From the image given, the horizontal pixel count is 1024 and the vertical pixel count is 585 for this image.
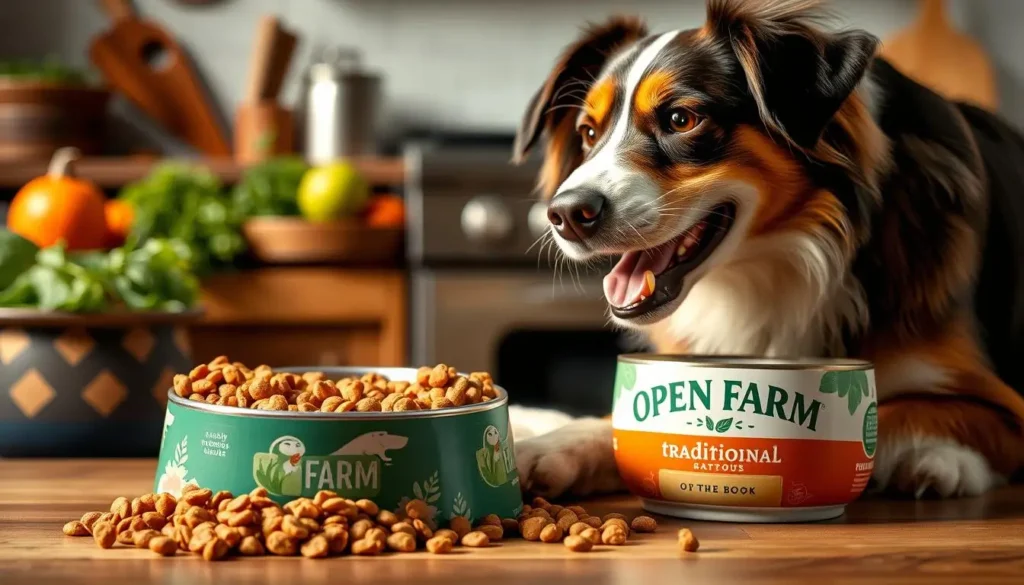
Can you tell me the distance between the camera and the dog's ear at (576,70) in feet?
4.69

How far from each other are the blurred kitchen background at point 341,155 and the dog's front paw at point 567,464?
1.59 feet

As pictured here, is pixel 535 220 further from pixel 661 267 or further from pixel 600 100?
pixel 661 267

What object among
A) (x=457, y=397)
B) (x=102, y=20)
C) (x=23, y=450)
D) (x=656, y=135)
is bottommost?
(x=23, y=450)

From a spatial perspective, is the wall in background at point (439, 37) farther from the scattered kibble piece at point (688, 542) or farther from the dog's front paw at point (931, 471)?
the scattered kibble piece at point (688, 542)

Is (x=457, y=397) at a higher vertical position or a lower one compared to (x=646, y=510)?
higher

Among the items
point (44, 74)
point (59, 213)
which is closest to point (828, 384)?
point (59, 213)

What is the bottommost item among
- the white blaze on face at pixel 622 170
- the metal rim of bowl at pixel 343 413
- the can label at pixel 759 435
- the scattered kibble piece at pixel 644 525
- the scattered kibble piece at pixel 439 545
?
the scattered kibble piece at pixel 644 525

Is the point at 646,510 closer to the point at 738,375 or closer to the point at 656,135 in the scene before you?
the point at 738,375

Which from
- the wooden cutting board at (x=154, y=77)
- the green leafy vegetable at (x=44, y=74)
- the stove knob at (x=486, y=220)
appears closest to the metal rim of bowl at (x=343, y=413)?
the stove knob at (x=486, y=220)

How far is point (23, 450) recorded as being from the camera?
1062 millimetres

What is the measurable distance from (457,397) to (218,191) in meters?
2.23

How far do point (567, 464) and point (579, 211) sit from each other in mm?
305

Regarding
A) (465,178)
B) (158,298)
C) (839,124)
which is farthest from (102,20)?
(839,124)

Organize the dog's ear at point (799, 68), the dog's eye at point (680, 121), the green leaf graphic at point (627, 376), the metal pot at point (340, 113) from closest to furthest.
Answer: the green leaf graphic at point (627, 376) → the dog's ear at point (799, 68) → the dog's eye at point (680, 121) → the metal pot at point (340, 113)
